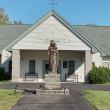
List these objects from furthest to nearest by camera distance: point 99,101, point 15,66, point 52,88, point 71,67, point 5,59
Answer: point 5,59
point 71,67
point 15,66
point 52,88
point 99,101

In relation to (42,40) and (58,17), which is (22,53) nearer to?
(42,40)

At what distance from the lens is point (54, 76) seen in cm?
1119

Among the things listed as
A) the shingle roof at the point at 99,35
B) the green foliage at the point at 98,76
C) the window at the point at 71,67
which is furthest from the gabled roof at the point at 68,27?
the shingle roof at the point at 99,35

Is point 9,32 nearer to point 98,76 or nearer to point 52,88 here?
Answer: point 98,76

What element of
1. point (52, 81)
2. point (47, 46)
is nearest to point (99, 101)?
point (52, 81)

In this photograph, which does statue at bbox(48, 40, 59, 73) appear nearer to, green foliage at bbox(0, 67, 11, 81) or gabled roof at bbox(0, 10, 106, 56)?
gabled roof at bbox(0, 10, 106, 56)

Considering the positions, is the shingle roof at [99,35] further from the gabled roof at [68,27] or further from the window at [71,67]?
the gabled roof at [68,27]

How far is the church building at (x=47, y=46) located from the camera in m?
17.5

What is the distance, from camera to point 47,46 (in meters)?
17.6

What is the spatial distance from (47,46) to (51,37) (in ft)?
3.13

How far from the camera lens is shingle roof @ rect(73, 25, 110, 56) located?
22453 mm

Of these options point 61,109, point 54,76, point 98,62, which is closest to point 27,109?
point 61,109

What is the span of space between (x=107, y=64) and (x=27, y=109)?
53.3 feet

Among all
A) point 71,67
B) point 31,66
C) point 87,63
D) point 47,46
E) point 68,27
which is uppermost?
point 68,27
